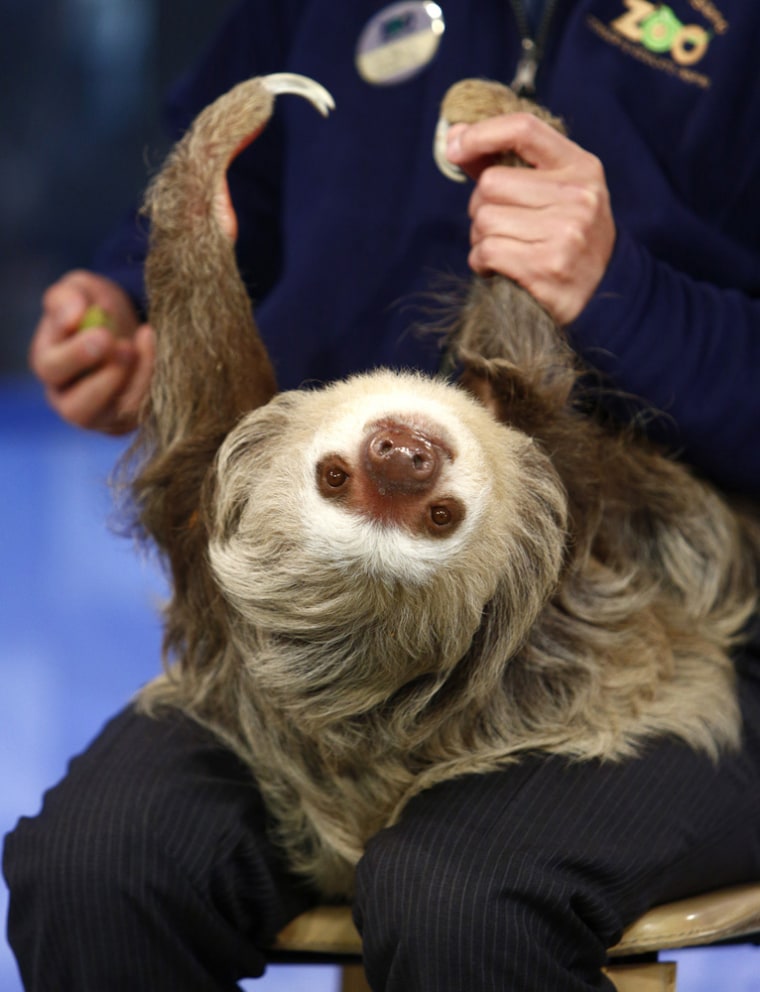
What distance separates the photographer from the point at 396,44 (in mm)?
1659

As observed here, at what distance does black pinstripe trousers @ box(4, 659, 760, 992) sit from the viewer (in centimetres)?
113

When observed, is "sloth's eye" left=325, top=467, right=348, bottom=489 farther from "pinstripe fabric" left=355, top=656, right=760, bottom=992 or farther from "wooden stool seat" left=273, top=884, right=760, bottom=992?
"wooden stool seat" left=273, top=884, right=760, bottom=992

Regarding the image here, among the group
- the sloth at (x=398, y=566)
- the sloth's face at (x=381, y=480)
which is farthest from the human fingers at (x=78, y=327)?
the sloth's face at (x=381, y=480)

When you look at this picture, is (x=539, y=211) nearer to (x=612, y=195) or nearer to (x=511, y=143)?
(x=511, y=143)

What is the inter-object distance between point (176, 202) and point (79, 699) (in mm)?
1705

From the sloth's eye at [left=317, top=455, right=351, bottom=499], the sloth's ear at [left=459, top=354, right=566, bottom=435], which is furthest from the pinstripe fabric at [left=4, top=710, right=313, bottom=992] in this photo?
the sloth's ear at [left=459, top=354, right=566, bottom=435]

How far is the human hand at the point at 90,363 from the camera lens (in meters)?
1.68

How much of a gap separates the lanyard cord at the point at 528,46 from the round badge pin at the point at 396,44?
0.13m

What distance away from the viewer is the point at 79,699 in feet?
9.20

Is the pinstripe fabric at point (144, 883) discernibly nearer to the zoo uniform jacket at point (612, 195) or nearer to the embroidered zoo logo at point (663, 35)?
the zoo uniform jacket at point (612, 195)

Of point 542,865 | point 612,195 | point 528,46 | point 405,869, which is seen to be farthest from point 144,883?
point 528,46

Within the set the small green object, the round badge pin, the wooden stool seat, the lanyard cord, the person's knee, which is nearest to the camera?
the person's knee

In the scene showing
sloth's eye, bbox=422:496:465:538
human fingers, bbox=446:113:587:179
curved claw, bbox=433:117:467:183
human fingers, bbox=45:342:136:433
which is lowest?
sloth's eye, bbox=422:496:465:538

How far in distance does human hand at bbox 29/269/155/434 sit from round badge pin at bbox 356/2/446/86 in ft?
1.58
